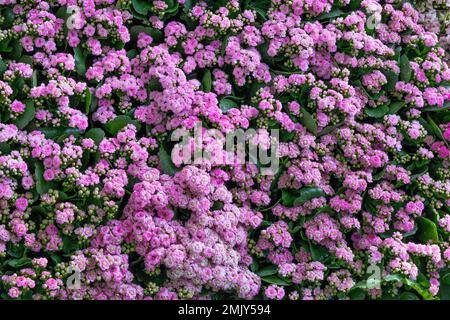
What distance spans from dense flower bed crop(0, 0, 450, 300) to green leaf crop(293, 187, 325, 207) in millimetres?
11

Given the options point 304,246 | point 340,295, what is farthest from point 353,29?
point 340,295

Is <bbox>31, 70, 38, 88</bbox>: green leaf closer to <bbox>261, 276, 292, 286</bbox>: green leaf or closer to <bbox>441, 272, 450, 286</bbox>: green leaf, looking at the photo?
<bbox>261, 276, 292, 286</bbox>: green leaf

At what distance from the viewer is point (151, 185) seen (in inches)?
130

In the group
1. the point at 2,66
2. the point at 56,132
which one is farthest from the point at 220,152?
the point at 2,66

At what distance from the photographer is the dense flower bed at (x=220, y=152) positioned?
324 centimetres

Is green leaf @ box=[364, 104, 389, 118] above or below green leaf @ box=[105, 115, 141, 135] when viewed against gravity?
above

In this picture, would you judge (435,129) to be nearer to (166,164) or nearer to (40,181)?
(166,164)

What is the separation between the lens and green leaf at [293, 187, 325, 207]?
3.55 metres

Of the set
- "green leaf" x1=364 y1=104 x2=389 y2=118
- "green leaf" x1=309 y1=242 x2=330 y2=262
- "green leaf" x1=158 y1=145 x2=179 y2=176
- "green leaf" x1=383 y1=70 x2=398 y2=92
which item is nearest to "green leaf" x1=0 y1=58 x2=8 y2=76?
"green leaf" x1=158 y1=145 x2=179 y2=176

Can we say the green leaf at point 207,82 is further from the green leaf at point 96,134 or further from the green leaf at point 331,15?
the green leaf at point 331,15

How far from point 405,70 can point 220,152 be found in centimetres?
134
